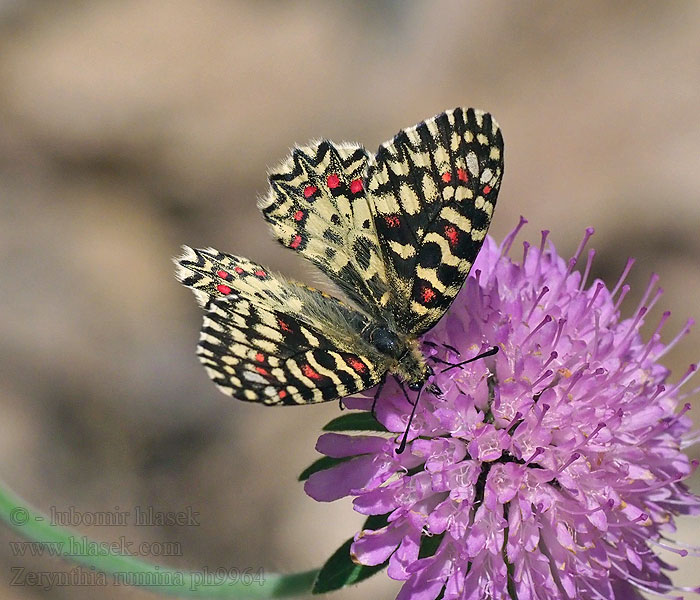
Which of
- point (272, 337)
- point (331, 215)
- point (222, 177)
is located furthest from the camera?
point (222, 177)

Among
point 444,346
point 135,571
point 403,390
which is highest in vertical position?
point 444,346

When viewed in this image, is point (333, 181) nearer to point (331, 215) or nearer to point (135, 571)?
point (331, 215)

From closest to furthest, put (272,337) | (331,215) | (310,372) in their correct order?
1. (310,372)
2. (272,337)
3. (331,215)

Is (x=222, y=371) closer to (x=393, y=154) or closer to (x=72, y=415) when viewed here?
(x=393, y=154)

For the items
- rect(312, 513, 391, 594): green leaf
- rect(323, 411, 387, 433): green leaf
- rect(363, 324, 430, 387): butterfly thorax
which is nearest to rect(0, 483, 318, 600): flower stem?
rect(312, 513, 391, 594): green leaf

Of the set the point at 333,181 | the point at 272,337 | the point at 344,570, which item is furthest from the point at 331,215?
the point at 344,570

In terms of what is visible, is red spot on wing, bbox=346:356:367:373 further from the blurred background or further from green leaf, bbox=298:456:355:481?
the blurred background

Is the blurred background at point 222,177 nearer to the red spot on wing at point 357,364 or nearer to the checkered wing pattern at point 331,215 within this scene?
the checkered wing pattern at point 331,215

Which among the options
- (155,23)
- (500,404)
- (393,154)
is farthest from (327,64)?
(500,404)
